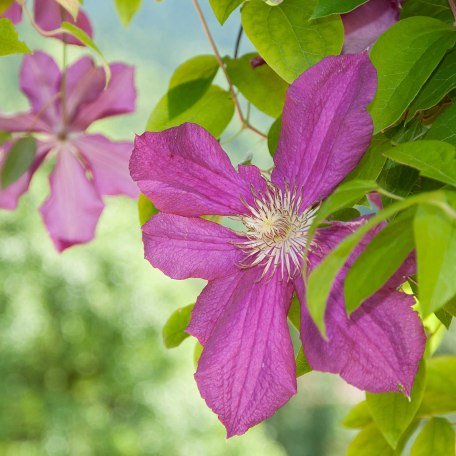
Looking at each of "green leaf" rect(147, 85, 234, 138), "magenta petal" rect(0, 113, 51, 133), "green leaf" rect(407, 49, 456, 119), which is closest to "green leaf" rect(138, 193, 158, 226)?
"green leaf" rect(147, 85, 234, 138)

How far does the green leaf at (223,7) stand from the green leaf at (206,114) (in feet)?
0.26

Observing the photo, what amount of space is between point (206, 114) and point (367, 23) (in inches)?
3.8

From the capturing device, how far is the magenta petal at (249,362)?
0.26 m

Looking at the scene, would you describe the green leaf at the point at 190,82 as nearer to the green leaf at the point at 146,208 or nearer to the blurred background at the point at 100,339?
the green leaf at the point at 146,208

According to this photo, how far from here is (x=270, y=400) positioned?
0.85ft

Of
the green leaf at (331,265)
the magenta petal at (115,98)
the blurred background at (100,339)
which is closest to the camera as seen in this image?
the green leaf at (331,265)

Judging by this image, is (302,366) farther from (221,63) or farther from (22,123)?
(22,123)

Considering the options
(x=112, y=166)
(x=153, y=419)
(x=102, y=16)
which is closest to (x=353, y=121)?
(x=112, y=166)

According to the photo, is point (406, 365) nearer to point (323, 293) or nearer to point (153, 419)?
point (323, 293)

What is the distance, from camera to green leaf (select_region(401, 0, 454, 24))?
1.04 feet

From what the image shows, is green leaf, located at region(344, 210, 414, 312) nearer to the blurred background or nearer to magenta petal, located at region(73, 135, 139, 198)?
magenta petal, located at region(73, 135, 139, 198)

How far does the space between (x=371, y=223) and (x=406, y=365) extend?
3.7 inches

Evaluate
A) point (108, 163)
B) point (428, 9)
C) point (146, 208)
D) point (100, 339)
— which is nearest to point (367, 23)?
point (428, 9)

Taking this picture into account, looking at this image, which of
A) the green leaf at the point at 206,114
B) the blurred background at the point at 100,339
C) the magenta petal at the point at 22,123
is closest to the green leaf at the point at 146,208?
the green leaf at the point at 206,114
